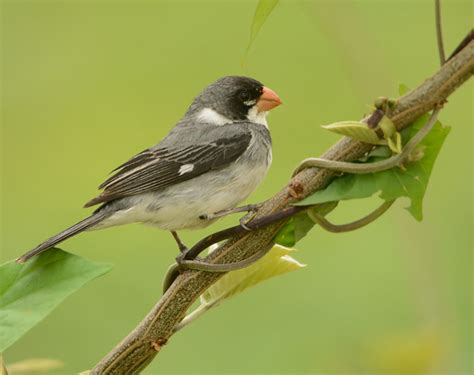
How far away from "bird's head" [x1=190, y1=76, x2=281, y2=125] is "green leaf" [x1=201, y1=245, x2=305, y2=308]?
1.07 metres

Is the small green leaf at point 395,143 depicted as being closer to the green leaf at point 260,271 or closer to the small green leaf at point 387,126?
the small green leaf at point 387,126

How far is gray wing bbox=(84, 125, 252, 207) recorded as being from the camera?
5.76 ft

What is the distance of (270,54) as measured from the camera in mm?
3297

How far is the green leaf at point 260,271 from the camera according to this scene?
98 centimetres

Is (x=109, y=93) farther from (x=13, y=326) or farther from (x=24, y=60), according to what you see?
(x=13, y=326)

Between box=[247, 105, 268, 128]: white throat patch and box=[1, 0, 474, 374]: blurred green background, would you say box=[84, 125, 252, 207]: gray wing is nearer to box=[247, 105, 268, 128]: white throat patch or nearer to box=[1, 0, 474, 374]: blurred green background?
box=[247, 105, 268, 128]: white throat patch

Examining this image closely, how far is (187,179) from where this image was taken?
1.78 meters

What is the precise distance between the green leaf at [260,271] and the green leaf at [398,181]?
0.08m

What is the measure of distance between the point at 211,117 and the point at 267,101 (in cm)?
14

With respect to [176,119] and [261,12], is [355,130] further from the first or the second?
[176,119]

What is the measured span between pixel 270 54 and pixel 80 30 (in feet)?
2.65

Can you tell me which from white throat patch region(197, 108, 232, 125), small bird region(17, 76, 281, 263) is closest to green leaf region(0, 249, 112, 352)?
small bird region(17, 76, 281, 263)

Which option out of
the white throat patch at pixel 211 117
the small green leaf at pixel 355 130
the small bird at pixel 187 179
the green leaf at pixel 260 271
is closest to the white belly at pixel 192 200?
the small bird at pixel 187 179

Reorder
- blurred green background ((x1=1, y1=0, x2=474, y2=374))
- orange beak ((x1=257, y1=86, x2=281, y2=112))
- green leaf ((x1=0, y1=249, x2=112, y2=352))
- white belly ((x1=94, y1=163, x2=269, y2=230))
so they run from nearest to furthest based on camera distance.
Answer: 1. green leaf ((x1=0, y1=249, x2=112, y2=352))
2. white belly ((x1=94, y1=163, x2=269, y2=230))
3. orange beak ((x1=257, y1=86, x2=281, y2=112))
4. blurred green background ((x1=1, y1=0, x2=474, y2=374))
